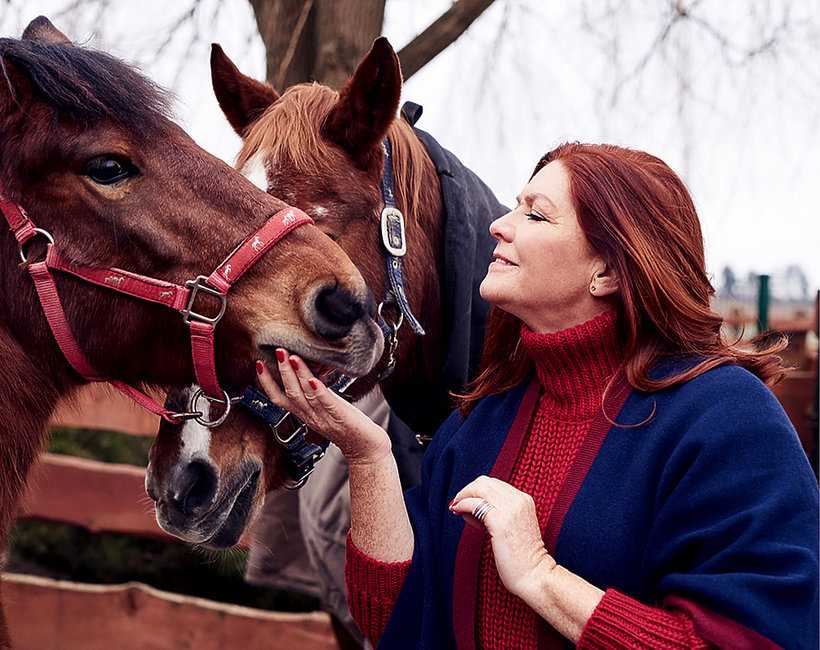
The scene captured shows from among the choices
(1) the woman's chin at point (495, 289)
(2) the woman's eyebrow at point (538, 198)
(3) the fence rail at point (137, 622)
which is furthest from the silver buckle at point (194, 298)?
(3) the fence rail at point (137, 622)

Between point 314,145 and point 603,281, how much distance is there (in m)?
0.75

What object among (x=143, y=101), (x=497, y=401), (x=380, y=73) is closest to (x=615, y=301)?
(x=497, y=401)

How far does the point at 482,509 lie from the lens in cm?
144

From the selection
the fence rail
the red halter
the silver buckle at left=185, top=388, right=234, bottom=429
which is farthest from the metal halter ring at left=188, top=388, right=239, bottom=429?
the fence rail

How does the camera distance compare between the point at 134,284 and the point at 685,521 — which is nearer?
the point at 685,521

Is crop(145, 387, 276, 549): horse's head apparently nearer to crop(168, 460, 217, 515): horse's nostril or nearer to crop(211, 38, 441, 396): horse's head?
crop(168, 460, 217, 515): horse's nostril

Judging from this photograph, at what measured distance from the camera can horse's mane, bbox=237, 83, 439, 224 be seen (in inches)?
76.1

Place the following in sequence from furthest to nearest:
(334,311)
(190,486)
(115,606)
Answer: (115,606) → (190,486) → (334,311)

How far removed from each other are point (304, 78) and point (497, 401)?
5.39 feet

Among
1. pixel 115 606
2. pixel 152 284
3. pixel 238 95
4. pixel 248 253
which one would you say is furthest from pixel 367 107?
pixel 115 606

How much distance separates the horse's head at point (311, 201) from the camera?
176 centimetres

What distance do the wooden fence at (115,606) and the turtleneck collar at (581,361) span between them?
2195 mm

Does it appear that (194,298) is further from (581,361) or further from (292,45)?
(292,45)

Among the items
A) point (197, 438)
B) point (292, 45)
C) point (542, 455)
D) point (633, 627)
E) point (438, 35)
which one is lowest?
point (197, 438)
